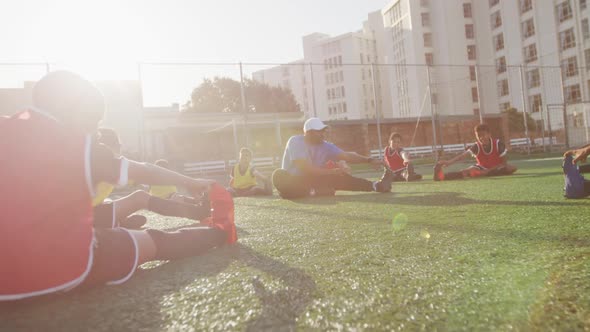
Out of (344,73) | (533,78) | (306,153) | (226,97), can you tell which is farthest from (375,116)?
(344,73)

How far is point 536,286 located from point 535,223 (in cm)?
153

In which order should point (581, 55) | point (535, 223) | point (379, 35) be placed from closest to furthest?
point (535, 223), point (581, 55), point (379, 35)

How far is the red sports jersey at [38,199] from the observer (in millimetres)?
1626

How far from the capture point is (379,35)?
66.1 m

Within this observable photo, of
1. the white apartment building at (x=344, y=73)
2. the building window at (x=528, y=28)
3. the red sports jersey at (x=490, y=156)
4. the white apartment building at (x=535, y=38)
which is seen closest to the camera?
the red sports jersey at (x=490, y=156)

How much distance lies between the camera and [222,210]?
9.47 ft

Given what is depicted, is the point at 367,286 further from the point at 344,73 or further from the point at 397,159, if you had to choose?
the point at 344,73

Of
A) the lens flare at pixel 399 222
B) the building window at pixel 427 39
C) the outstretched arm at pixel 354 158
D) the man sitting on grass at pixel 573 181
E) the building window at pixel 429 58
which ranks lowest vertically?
the lens flare at pixel 399 222

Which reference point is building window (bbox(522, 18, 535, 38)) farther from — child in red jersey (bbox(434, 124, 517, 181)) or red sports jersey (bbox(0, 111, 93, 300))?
red sports jersey (bbox(0, 111, 93, 300))

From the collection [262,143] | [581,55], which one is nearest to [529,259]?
[262,143]

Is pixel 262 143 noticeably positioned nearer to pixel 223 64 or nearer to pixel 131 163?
pixel 223 64

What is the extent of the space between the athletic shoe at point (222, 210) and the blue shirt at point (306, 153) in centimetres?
369

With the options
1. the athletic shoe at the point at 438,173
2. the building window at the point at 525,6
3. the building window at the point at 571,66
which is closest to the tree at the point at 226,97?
the building window at the point at 525,6

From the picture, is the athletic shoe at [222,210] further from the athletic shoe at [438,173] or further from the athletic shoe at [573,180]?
the athletic shoe at [438,173]
